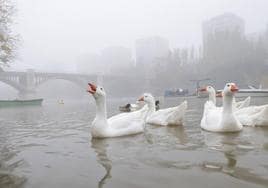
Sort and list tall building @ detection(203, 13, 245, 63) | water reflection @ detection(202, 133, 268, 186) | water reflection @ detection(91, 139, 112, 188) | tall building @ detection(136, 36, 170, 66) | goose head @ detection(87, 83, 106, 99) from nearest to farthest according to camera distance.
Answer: water reflection @ detection(202, 133, 268, 186) < water reflection @ detection(91, 139, 112, 188) < goose head @ detection(87, 83, 106, 99) < tall building @ detection(203, 13, 245, 63) < tall building @ detection(136, 36, 170, 66)

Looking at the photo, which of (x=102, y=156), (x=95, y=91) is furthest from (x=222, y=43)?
(x=102, y=156)

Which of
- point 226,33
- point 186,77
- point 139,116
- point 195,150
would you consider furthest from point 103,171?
point 226,33

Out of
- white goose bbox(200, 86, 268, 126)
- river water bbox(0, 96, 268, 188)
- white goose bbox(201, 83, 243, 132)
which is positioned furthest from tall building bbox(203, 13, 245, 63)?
river water bbox(0, 96, 268, 188)

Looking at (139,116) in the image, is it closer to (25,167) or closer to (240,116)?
(240,116)

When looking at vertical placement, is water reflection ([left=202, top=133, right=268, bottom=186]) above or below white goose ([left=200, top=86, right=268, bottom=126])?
below

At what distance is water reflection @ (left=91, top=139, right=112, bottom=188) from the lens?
13.2ft

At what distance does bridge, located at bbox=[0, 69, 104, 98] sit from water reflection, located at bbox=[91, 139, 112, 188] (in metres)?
55.3

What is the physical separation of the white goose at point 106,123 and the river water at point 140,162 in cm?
31

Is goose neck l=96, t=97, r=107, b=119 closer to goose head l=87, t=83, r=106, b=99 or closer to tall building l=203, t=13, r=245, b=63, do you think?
goose head l=87, t=83, r=106, b=99

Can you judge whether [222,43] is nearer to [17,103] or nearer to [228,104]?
[17,103]

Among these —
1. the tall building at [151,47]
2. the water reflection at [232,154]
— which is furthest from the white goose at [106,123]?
the tall building at [151,47]

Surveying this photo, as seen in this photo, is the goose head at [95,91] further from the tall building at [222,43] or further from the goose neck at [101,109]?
the tall building at [222,43]

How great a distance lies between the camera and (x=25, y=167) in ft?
15.6

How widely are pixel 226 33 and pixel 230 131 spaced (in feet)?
314
